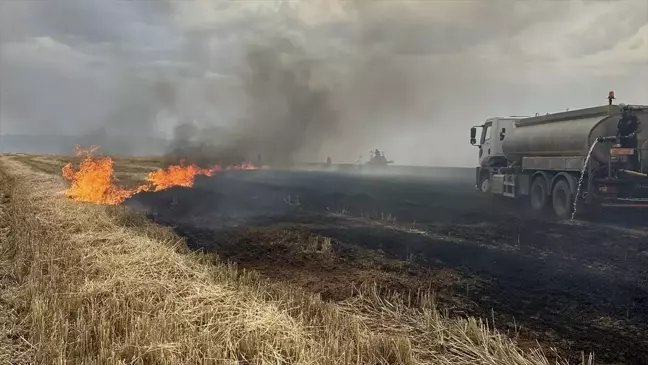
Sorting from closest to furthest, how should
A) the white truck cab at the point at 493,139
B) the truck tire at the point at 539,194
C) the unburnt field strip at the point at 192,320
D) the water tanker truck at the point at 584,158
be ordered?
the unburnt field strip at the point at 192,320, the water tanker truck at the point at 584,158, the truck tire at the point at 539,194, the white truck cab at the point at 493,139

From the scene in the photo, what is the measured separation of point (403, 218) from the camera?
61.9ft

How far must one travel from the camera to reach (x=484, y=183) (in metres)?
26.8

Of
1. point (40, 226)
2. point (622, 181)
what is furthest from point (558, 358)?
point (622, 181)

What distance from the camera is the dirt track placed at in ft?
25.5

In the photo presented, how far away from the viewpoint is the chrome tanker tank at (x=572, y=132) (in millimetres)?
17562

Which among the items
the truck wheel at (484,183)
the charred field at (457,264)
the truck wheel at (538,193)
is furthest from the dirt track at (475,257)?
the truck wheel at (484,183)

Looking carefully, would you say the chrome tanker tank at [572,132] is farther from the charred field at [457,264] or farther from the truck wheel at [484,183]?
the truck wheel at [484,183]

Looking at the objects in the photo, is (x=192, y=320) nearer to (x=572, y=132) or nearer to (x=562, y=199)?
(x=572, y=132)

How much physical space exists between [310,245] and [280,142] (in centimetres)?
4692

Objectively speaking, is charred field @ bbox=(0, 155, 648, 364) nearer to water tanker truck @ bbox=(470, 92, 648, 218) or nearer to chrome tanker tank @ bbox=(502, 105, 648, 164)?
water tanker truck @ bbox=(470, 92, 648, 218)

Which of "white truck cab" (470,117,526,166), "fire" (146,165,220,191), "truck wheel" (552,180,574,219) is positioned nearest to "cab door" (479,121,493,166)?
"white truck cab" (470,117,526,166)

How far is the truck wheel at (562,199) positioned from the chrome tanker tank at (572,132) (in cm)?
117

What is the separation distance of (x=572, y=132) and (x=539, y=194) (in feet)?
11.5

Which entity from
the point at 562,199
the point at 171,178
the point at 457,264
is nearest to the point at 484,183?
the point at 562,199
